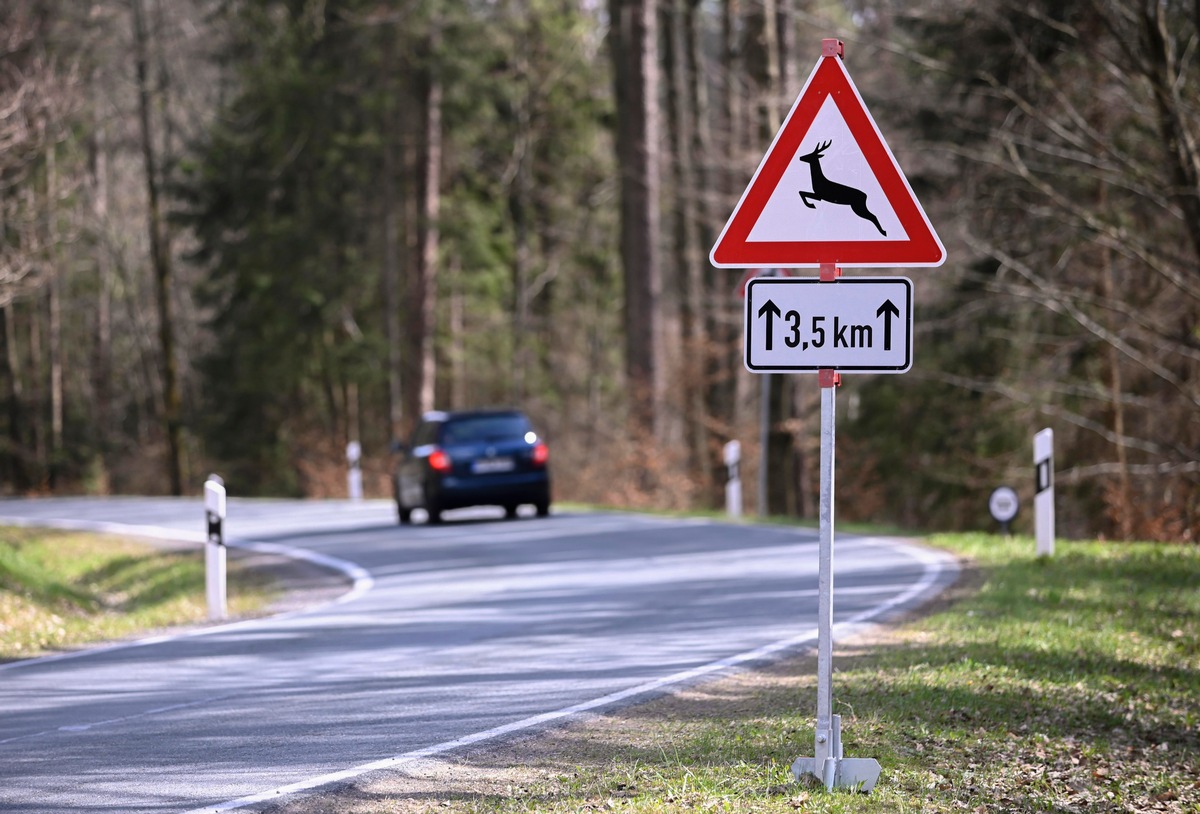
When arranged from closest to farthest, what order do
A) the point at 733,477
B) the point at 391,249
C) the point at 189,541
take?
1. the point at 733,477
2. the point at 189,541
3. the point at 391,249

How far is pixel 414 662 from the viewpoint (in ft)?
31.7

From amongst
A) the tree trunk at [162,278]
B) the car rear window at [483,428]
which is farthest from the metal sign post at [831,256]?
the tree trunk at [162,278]

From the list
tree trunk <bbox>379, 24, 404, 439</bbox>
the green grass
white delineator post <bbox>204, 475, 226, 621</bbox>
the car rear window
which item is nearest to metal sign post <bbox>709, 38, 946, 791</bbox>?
the green grass

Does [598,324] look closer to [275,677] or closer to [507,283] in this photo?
[507,283]

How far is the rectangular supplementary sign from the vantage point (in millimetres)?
5988

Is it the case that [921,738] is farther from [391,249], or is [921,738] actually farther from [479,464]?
[391,249]

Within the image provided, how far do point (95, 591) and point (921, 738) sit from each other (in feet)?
49.1

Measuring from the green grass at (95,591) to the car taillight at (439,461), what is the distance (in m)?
3.44

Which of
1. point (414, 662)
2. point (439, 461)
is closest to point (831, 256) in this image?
point (414, 662)

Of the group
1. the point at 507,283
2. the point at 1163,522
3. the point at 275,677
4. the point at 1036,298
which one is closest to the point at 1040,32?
the point at 1036,298

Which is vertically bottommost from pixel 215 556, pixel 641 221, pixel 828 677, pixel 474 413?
pixel 215 556

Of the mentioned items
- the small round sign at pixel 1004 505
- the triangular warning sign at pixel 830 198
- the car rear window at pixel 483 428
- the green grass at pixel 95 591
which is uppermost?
the triangular warning sign at pixel 830 198

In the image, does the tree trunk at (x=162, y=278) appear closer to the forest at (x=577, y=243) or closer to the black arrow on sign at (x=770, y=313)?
the forest at (x=577, y=243)

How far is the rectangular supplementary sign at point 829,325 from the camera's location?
5988mm
